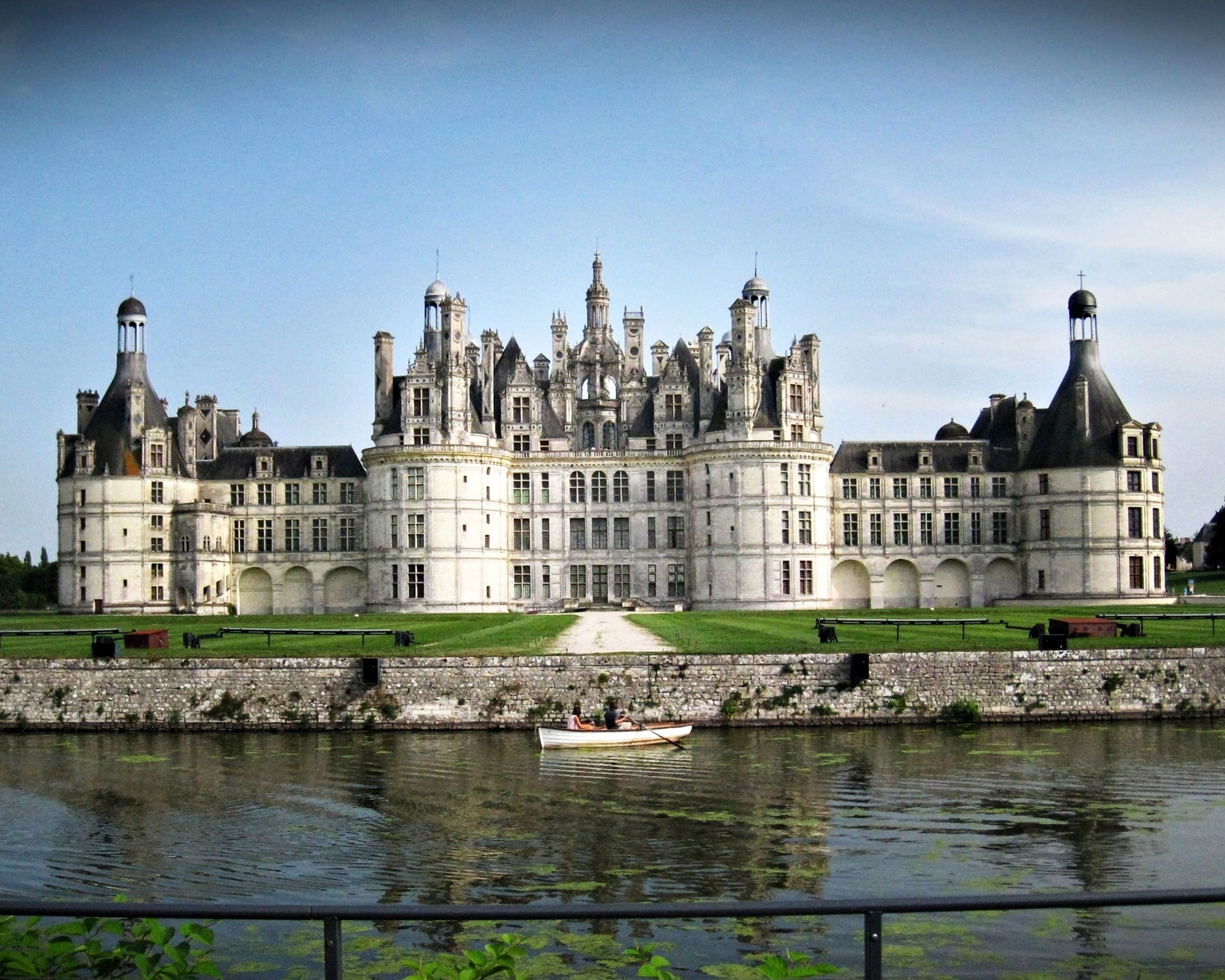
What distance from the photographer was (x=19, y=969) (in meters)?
8.48

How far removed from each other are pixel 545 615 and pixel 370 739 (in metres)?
33.5

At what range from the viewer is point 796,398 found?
74875mm

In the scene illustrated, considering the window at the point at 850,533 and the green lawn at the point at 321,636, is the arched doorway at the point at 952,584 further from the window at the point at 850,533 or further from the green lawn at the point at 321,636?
the green lawn at the point at 321,636

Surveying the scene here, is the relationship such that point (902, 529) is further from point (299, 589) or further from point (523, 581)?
point (299, 589)

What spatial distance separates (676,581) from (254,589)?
84.3 ft

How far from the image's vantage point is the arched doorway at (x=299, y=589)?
79250 mm

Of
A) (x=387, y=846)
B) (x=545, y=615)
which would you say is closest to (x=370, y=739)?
(x=387, y=846)

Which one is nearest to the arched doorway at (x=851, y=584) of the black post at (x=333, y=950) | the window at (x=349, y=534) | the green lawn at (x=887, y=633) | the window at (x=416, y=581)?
the green lawn at (x=887, y=633)

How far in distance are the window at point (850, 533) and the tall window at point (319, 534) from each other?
31.2m

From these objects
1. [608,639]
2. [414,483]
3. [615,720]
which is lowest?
[615,720]

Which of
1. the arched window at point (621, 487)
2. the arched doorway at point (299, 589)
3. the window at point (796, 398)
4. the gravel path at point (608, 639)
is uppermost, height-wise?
the window at point (796, 398)

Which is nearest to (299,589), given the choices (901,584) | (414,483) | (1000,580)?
(414,483)

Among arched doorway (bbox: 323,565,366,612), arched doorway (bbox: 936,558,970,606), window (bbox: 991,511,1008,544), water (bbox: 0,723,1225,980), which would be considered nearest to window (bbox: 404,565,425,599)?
arched doorway (bbox: 323,565,366,612)

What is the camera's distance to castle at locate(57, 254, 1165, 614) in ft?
242
